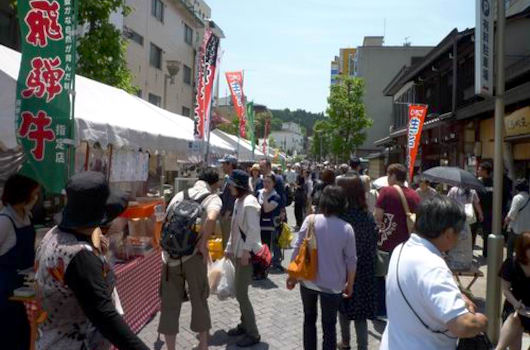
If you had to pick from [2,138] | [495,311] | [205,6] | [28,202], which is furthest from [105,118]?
[205,6]

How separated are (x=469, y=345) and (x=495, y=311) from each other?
292 centimetres

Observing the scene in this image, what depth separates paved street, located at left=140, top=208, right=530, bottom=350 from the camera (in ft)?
16.4

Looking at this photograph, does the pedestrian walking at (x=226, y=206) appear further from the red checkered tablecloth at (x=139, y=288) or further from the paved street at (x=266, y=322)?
the red checkered tablecloth at (x=139, y=288)

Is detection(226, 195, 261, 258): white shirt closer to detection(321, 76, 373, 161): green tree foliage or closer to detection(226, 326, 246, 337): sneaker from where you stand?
detection(226, 326, 246, 337): sneaker

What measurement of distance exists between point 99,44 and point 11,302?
778cm

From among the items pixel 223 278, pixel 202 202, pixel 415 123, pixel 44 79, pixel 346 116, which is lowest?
pixel 223 278

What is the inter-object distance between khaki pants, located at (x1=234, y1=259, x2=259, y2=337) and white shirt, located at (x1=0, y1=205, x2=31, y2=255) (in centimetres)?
240

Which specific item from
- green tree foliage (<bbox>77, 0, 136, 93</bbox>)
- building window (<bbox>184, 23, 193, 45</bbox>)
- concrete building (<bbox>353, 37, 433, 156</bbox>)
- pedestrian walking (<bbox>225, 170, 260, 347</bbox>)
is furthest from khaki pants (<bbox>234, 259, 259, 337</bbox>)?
concrete building (<bbox>353, 37, 433, 156</bbox>)

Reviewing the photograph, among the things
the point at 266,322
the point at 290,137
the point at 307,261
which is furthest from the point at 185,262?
the point at 290,137

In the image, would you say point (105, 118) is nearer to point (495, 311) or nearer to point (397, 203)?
point (397, 203)

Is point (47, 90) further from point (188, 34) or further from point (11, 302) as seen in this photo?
point (188, 34)

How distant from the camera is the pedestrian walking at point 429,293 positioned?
192 centimetres

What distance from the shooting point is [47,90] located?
12.2ft

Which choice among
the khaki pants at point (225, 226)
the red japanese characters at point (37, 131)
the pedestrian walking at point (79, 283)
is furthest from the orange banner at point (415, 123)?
the pedestrian walking at point (79, 283)
